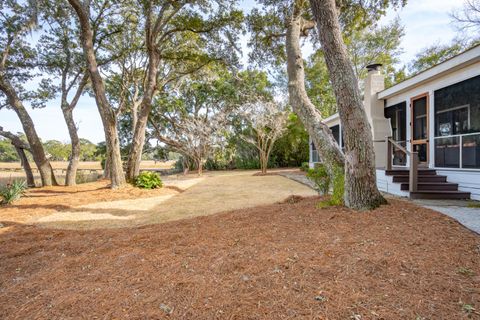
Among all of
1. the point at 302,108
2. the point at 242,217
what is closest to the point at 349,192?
the point at 242,217

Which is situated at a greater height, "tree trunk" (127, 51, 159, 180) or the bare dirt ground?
"tree trunk" (127, 51, 159, 180)

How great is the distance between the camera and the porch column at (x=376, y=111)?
8.34 m

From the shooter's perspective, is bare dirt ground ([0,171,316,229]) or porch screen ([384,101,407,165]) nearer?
bare dirt ground ([0,171,316,229])

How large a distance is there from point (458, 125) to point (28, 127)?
13381 millimetres

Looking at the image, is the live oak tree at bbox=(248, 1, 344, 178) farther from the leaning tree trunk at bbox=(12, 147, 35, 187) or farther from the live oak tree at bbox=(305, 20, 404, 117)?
the live oak tree at bbox=(305, 20, 404, 117)

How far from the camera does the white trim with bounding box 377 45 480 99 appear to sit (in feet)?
16.7

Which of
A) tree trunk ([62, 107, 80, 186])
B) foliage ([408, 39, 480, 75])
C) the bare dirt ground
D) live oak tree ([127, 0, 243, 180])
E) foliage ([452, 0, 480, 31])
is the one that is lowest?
the bare dirt ground

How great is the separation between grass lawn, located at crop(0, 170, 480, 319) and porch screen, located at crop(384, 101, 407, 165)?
502cm

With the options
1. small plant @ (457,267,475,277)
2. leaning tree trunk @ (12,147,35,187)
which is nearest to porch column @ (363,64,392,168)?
small plant @ (457,267,475,277)

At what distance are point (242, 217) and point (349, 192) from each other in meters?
1.75

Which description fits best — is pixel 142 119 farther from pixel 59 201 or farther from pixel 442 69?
pixel 442 69

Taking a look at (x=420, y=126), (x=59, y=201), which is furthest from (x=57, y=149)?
(x=420, y=126)

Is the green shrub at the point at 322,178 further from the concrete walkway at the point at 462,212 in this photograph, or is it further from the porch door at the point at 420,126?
the porch door at the point at 420,126

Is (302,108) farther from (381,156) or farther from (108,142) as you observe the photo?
(108,142)
